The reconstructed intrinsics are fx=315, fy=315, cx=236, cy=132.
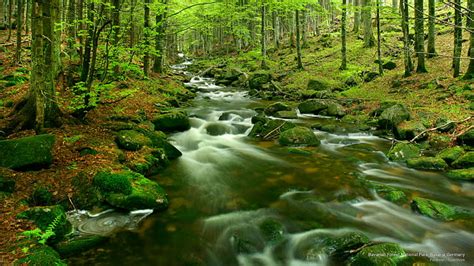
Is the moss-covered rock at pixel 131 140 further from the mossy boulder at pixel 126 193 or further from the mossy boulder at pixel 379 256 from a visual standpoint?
the mossy boulder at pixel 379 256

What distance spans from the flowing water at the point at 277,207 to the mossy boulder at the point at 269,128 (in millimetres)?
800

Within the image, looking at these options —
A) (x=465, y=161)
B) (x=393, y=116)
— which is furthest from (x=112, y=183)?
(x=393, y=116)

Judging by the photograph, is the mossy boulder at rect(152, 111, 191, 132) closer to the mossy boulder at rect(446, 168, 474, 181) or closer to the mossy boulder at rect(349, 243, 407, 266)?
the mossy boulder at rect(349, 243, 407, 266)

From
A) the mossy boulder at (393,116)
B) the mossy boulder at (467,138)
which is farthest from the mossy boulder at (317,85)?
the mossy boulder at (467,138)

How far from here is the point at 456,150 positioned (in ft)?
32.2

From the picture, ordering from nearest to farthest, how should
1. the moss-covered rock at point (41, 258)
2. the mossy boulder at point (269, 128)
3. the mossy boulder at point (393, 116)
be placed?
the moss-covered rock at point (41, 258)
the mossy boulder at point (393, 116)
the mossy boulder at point (269, 128)

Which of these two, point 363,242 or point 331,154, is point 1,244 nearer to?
point 363,242

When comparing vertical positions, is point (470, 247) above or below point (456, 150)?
below

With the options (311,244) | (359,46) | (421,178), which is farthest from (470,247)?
(359,46)

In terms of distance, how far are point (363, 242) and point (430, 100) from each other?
441 inches

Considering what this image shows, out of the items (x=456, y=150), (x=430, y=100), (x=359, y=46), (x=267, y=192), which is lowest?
(x=267, y=192)

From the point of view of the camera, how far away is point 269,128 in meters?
13.3

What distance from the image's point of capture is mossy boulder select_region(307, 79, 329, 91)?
20.0m

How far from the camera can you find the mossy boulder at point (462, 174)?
8567 mm
